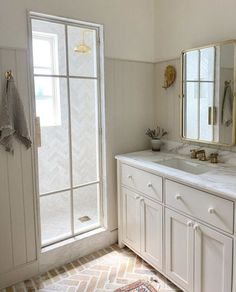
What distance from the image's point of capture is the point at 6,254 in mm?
2143

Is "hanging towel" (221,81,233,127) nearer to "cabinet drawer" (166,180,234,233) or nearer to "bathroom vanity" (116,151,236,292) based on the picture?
"bathroom vanity" (116,151,236,292)

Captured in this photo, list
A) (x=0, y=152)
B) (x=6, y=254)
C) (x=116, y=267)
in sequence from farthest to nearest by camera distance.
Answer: (x=116, y=267), (x=6, y=254), (x=0, y=152)

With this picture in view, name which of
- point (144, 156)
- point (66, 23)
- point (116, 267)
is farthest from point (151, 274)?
point (66, 23)

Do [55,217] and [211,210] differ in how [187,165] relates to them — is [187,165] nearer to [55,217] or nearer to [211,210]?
[211,210]

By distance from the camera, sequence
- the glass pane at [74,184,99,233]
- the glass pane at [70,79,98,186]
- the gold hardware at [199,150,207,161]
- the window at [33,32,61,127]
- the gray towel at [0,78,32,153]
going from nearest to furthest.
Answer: the gray towel at [0,78,32,153] → the window at [33,32,61,127] → the gold hardware at [199,150,207,161] → the glass pane at [70,79,98,186] → the glass pane at [74,184,99,233]

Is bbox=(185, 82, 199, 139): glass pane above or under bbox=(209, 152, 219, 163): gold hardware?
above

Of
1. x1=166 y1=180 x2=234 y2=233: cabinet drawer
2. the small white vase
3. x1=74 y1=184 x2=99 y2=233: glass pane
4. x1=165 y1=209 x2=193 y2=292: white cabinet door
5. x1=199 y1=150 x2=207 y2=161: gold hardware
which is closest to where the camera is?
x1=166 y1=180 x2=234 y2=233: cabinet drawer

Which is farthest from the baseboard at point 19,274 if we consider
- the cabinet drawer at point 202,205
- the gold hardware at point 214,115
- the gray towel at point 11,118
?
the gold hardware at point 214,115

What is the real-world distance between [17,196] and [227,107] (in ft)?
5.88

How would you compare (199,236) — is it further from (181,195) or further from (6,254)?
(6,254)

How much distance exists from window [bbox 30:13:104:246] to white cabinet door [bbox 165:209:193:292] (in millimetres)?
871

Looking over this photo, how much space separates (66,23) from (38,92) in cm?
62

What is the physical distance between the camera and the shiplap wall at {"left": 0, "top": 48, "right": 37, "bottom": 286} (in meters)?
2.03

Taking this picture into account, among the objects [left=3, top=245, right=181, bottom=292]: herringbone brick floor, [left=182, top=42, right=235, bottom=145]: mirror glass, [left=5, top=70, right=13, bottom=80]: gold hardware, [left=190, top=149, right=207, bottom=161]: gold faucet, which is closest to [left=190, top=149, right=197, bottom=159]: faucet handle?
[left=190, top=149, right=207, bottom=161]: gold faucet
